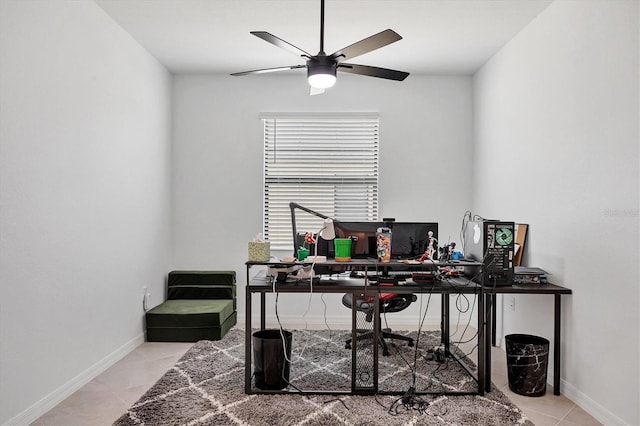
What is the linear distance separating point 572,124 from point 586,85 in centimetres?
27

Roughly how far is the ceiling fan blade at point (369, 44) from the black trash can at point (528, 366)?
2.06 meters

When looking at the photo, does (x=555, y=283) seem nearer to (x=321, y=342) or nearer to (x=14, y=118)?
(x=321, y=342)

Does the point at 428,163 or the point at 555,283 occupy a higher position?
the point at 428,163

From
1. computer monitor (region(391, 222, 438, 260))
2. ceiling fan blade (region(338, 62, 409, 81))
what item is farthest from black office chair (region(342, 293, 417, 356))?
ceiling fan blade (region(338, 62, 409, 81))

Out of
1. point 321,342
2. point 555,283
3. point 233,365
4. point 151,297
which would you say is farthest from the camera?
point 151,297

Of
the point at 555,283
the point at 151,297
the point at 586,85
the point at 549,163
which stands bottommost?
the point at 151,297

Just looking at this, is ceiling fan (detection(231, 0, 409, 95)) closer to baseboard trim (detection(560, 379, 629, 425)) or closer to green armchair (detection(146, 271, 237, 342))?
baseboard trim (detection(560, 379, 629, 425))

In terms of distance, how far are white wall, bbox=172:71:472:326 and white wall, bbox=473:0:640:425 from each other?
113cm

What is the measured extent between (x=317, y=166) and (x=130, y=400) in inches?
120

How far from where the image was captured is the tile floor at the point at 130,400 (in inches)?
110

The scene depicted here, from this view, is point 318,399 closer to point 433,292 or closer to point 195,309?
point 433,292

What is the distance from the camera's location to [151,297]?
4.69 m

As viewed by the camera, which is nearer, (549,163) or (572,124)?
(572,124)

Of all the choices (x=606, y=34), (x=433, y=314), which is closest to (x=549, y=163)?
(x=606, y=34)
